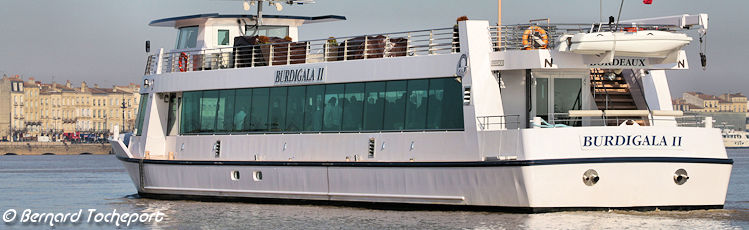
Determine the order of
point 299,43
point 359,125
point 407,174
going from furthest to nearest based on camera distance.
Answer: point 299,43 < point 359,125 < point 407,174

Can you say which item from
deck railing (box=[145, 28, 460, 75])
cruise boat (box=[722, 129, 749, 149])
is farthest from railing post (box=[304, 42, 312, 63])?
cruise boat (box=[722, 129, 749, 149])

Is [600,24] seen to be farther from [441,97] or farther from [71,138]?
[71,138]

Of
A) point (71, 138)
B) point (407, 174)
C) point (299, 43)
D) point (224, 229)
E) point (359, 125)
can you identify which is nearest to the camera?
point (224, 229)

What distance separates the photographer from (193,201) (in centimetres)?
2619

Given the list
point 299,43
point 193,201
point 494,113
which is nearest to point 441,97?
point 494,113

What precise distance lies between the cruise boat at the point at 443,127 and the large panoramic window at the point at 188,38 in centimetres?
85

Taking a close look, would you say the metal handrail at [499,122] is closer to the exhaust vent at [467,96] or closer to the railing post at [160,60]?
the exhaust vent at [467,96]

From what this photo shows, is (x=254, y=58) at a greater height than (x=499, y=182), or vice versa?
(x=254, y=58)

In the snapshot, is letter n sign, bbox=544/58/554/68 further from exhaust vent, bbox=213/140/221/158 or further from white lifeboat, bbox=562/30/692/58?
exhaust vent, bbox=213/140/221/158

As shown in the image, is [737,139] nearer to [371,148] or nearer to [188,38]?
[188,38]

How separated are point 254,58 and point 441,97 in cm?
538

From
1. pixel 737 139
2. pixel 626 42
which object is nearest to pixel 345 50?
pixel 626 42

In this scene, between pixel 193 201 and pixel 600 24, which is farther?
pixel 193 201

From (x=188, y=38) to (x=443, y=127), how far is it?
8748mm
